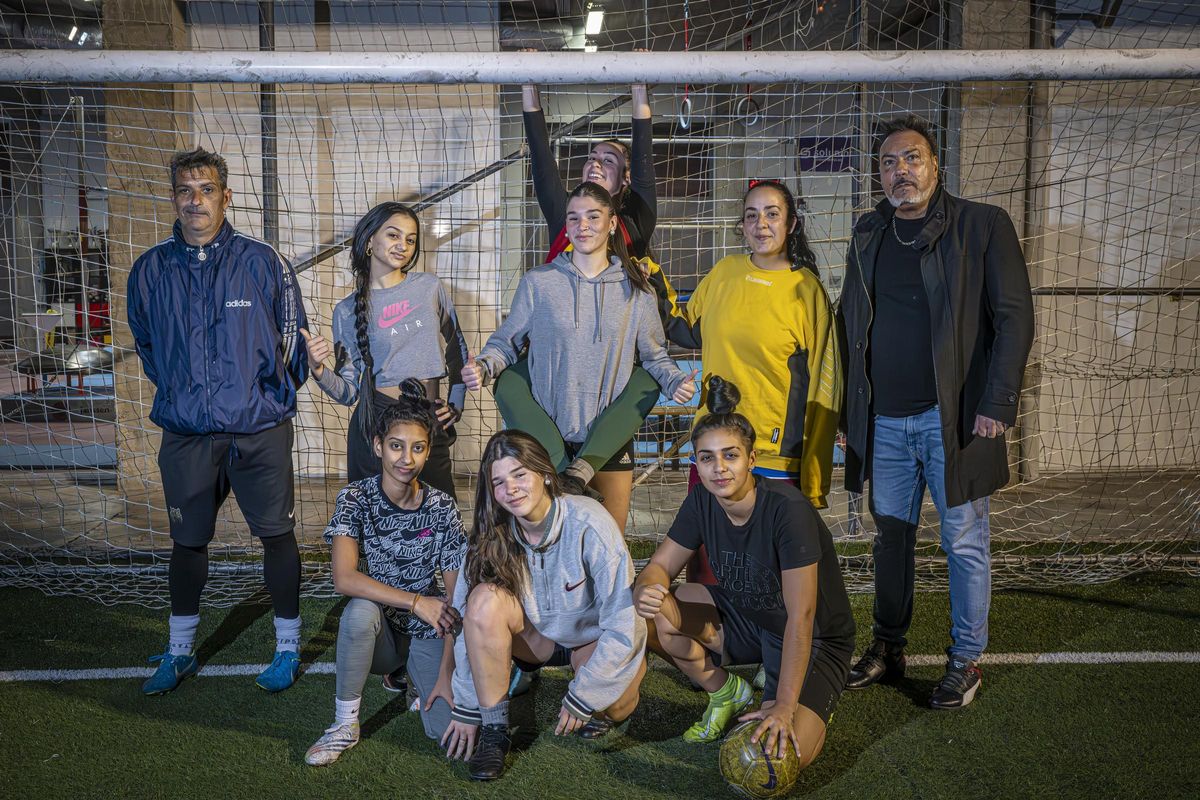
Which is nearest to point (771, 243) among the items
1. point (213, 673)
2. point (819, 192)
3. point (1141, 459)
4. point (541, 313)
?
point (541, 313)

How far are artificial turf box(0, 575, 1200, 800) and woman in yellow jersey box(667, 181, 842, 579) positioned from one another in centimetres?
81

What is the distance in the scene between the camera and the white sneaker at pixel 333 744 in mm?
2584

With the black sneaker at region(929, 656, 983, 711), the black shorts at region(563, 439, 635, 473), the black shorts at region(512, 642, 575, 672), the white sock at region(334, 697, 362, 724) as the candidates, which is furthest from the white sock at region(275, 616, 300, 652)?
the black sneaker at region(929, 656, 983, 711)

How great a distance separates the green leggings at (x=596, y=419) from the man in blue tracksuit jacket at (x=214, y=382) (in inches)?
32.3

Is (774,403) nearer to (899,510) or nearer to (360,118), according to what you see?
(899,510)

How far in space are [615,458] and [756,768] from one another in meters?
1.02

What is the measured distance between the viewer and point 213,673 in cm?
324

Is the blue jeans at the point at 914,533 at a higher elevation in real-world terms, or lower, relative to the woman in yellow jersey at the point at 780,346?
lower

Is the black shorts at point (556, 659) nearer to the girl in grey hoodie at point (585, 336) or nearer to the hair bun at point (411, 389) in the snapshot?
the girl in grey hoodie at point (585, 336)

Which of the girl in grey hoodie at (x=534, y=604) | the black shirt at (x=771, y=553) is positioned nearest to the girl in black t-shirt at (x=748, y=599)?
the black shirt at (x=771, y=553)

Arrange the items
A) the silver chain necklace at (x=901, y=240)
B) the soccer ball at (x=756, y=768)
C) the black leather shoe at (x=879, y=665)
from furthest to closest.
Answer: the black leather shoe at (x=879, y=665) → the silver chain necklace at (x=901, y=240) → the soccer ball at (x=756, y=768)

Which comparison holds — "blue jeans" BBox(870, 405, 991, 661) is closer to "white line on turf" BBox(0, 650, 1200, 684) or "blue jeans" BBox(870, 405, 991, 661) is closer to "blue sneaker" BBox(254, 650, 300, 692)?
"white line on turf" BBox(0, 650, 1200, 684)

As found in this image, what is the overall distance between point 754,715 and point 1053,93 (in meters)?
4.76

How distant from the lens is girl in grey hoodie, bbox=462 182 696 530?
2.89 m
